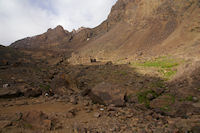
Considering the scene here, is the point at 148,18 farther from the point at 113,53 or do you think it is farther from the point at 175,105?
the point at 175,105

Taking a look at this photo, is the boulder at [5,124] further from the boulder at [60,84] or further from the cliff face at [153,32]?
the cliff face at [153,32]

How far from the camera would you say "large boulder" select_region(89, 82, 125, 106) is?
6.11m

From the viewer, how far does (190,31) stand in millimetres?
22734

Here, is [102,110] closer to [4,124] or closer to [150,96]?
[150,96]

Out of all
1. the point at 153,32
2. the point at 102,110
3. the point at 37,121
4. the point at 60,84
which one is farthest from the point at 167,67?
the point at 153,32

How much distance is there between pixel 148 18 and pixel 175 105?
31317 mm

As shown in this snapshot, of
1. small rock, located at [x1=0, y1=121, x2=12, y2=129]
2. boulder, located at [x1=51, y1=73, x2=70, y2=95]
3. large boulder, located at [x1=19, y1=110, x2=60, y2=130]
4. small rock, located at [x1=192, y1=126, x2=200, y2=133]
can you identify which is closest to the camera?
small rock, located at [x1=0, y1=121, x2=12, y2=129]

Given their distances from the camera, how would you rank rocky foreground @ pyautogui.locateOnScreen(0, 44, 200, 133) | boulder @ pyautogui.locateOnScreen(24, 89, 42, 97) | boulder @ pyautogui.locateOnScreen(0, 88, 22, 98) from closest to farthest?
rocky foreground @ pyautogui.locateOnScreen(0, 44, 200, 133), boulder @ pyautogui.locateOnScreen(0, 88, 22, 98), boulder @ pyautogui.locateOnScreen(24, 89, 42, 97)

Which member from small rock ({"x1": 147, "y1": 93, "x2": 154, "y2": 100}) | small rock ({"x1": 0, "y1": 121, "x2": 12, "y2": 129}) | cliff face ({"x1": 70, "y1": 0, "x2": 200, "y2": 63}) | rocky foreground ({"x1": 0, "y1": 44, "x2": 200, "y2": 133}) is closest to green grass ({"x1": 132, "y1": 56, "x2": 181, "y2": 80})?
rocky foreground ({"x1": 0, "y1": 44, "x2": 200, "y2": 133})

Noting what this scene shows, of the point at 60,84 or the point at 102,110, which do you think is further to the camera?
the point at 60,84

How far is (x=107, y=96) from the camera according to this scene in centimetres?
627

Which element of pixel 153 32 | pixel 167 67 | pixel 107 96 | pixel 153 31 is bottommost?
pixel 107 96

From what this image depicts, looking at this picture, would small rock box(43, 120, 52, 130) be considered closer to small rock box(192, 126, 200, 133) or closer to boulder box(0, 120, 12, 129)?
boulder box(0, 120, 12, 129)

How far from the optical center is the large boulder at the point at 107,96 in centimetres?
611
